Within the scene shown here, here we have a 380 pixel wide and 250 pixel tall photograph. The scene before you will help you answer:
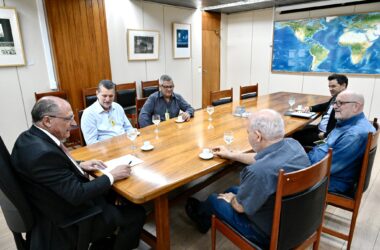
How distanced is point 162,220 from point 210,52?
550 cm

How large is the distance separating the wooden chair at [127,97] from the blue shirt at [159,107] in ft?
4.63

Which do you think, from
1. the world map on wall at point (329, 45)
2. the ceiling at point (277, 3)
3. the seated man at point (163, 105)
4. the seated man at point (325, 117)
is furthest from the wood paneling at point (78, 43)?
the world map on wall at point (329, 45)

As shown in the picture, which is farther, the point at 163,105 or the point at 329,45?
the point at 329,45

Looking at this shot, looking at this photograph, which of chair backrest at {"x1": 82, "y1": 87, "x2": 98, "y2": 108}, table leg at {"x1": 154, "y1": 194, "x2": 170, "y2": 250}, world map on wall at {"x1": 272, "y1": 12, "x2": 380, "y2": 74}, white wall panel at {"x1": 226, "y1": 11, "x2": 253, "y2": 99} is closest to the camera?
table leg at {"x1": 154, "y1": 194, "x2": 170, "y2": 250}

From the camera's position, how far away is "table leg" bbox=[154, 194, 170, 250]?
151cm

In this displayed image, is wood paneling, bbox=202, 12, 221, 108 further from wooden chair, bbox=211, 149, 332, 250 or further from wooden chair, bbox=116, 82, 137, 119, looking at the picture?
wooden chair, bbox=211, 149, 332, 250

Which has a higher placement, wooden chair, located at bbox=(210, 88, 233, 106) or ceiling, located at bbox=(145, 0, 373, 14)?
ceiling, located at bbox=(145, 0, 373, 14)

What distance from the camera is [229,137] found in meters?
1.88

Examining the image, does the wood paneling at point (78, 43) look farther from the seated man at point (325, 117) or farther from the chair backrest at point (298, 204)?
the chair backrest at point (298, 204)

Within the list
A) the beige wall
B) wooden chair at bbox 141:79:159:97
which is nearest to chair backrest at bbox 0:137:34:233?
wooden chair at bbox 141:79:159:97

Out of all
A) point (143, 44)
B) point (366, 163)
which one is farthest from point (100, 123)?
point (143, 44)

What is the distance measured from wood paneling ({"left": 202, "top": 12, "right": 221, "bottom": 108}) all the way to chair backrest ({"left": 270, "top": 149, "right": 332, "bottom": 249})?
17.2 ft

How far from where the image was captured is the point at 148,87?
198 inches

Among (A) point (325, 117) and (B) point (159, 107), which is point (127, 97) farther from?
(A) point (325, 117)
